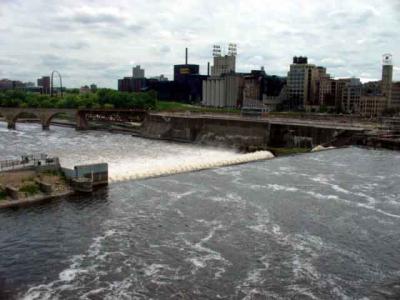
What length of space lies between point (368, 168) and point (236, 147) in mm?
37057

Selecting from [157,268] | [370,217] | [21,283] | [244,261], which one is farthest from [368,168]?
[21,283]

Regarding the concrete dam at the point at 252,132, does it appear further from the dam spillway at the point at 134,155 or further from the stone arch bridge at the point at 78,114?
the stone arch bridge at the point at 78,114

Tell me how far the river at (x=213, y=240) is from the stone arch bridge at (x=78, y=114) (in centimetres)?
9487

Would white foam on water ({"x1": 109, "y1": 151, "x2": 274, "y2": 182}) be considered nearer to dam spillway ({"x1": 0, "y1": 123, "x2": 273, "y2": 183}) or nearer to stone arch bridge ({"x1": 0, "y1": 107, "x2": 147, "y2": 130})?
dam spillway ({"x1": 0, "y1": 123, "x2": 273, "y2": 183})

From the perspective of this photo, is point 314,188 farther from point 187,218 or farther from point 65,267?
point 65,267

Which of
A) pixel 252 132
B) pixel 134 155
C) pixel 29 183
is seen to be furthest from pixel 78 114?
pixel 29 183

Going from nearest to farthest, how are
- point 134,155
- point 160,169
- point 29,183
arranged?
point 29,183 < point 160,169 < point 134,155

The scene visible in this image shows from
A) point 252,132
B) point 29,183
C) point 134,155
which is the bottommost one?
point 134,155

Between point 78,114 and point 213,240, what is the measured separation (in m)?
121

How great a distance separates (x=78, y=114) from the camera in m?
148

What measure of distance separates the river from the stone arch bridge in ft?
311

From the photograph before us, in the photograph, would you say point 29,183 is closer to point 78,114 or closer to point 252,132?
point 252,132

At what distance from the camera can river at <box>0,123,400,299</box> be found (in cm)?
2789

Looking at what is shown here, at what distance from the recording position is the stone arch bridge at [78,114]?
148 m
